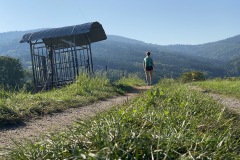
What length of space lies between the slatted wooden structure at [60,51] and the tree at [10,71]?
970 inches

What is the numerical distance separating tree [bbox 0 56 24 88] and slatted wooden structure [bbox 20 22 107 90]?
80.8 ft

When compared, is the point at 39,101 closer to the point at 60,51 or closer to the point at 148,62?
the point at 148,62

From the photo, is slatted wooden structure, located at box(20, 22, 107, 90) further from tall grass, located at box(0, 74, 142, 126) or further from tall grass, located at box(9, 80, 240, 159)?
tall grass, located at box(9, 80, 240, 159)

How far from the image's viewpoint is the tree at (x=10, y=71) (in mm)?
41812

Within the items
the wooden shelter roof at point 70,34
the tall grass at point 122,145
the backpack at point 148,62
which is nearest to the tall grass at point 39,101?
the tall grass at point 122,145

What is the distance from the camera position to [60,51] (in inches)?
724

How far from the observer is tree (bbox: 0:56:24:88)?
137 ft

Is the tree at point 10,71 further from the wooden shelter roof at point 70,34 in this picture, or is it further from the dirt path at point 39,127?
the dirt path at point 39,127

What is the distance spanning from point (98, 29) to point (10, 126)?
11.6 m

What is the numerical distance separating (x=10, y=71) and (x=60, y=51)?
89.1 feet

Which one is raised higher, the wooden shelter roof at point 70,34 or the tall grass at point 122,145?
the wooden shelter roof at point 70,34

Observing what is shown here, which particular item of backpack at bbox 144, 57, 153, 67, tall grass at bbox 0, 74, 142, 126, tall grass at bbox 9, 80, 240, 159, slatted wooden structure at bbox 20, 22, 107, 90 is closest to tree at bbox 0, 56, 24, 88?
slatted wooden structure at bbox 20, 22, 107, 90

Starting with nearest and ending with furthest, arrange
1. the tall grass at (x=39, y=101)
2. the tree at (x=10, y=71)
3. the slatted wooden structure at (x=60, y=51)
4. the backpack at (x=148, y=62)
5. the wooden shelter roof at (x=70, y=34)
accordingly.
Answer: the tall grass at (x=39, y=101) → the wooden shelter roof at (x=70, y=34) → the slatted wooden structure at (x=60, y=51) → the backpack at (x=148, y=62) → the tree at (x=10, y=71)

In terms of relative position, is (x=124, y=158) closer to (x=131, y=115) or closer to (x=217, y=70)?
(x=131, y=115)
